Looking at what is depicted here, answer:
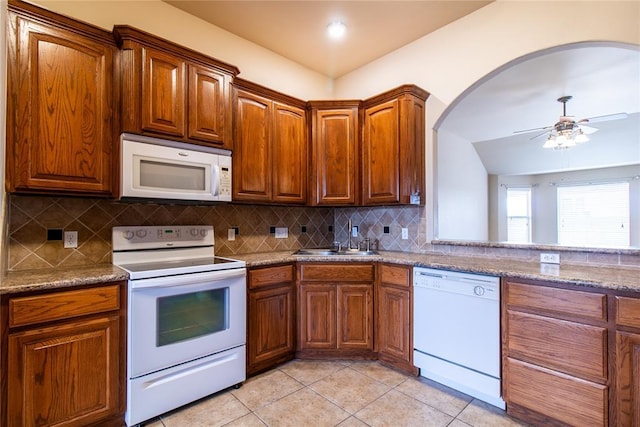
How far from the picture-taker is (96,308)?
5.43 ft

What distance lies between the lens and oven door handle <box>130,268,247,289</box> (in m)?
1.77

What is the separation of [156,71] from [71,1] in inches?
30.6

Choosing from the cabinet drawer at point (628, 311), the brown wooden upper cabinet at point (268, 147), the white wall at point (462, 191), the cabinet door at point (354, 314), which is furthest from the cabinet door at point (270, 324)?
the white wall at point (462, 191)

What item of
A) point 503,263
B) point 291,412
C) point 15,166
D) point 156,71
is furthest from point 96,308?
point 503,263

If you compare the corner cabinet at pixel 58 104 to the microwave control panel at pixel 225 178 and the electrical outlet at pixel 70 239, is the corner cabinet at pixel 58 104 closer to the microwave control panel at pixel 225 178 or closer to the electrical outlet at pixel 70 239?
the electrical outlet at pixel 70 239

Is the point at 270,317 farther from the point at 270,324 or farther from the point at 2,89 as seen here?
the point at 2,89

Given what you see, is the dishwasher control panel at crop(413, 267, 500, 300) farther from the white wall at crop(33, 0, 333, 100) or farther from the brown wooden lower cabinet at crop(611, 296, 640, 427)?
the white wall at crop(33, 0, 333, 100)

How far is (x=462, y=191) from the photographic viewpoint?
5.30 meters

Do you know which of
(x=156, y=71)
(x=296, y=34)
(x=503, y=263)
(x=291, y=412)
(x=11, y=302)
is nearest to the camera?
(x=11, y=302)

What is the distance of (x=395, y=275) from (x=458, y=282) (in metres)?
0.51

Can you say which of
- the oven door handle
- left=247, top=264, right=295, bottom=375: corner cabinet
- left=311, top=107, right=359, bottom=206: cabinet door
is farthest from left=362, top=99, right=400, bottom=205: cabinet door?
the oven door handle

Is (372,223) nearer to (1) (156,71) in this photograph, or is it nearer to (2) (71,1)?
(1) (156,71)

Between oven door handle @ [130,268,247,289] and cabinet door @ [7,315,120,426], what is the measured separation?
0.82ft

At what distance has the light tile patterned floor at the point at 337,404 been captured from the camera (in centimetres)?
183
